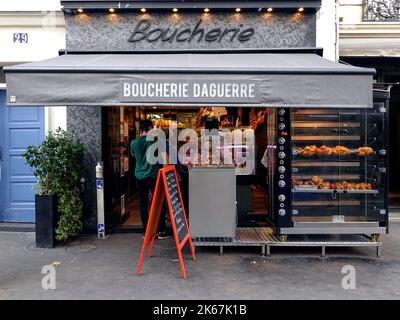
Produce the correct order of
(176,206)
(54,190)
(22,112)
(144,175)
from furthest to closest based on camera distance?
1. (22,112)
2. (144,175)
3. (54,190)
4. (176,206)

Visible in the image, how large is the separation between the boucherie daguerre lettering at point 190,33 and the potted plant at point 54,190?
2.45 meters

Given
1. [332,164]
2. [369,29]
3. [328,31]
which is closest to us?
[332,164]

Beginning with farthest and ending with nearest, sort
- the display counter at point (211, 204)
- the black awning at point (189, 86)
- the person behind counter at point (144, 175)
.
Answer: the person behind counter at point (144, 175)
the display counter at point (211, 204)
the black awning at point (189, 86)

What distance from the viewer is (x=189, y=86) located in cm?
520

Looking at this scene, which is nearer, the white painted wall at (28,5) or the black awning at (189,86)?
the black awning at (189,86)

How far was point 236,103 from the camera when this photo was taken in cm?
522

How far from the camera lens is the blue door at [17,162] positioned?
26.7 ft

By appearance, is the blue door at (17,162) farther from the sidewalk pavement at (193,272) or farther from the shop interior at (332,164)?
the shop interior at (332,164)

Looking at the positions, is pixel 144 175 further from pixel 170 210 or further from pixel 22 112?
pixel 22 112

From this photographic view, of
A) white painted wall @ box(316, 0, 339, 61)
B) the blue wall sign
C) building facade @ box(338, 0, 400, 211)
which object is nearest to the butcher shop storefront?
white painted wall @ box(316, 0, 339, 61)

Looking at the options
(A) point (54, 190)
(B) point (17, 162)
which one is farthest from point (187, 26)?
(B) point (17, 162)

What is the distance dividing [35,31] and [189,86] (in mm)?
4338

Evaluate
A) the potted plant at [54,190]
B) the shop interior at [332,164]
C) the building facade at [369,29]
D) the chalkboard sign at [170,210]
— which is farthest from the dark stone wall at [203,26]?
the chalkboard sign at [170,210]

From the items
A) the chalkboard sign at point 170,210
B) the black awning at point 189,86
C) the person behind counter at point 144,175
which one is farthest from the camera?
the person behind counter at point 144,175
